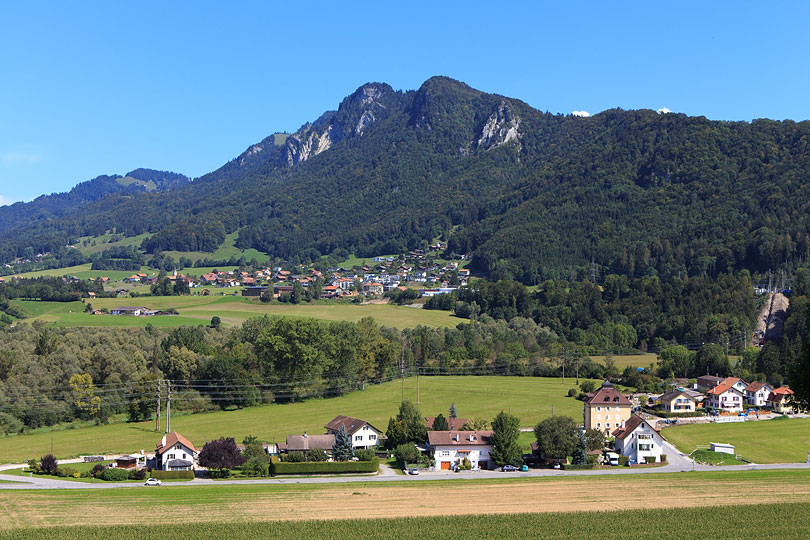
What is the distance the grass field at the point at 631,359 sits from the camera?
105 metres

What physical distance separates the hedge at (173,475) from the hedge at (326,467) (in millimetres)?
Result: 5457

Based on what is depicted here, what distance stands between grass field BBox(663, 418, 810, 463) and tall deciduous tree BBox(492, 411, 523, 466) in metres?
15.2

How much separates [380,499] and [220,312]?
97.0m

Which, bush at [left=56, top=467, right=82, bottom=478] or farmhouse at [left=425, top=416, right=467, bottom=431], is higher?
farmhouse at [left=425, top=416, right=467, bottom=431]

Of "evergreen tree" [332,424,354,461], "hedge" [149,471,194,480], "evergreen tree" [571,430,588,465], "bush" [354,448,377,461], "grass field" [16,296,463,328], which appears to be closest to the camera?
"hedge" [149,471,194,480]

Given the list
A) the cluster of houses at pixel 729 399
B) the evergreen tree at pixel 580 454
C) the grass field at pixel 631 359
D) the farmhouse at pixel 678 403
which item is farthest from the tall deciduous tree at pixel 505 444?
the grass field at pixel 631 359

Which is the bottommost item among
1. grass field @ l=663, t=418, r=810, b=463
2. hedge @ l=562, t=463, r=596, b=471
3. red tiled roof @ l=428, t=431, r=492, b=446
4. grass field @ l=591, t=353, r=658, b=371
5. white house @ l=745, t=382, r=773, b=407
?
hedge @ l=562, t=463, r=596, b=471

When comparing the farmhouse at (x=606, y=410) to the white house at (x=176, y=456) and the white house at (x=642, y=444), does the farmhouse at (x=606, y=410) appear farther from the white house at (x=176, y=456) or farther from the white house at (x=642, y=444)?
the white house at (x=176, y=456)

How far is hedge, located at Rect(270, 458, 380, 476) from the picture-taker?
54.3 metres

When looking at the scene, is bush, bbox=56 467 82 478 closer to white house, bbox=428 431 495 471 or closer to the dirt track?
the dirt track

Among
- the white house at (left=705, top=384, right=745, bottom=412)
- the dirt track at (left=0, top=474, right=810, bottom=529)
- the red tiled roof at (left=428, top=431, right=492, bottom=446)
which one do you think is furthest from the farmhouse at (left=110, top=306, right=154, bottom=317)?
the dirt track at (left=0, top=474, right=810, bottom=529)

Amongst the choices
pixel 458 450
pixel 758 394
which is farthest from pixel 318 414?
pixel 758 394

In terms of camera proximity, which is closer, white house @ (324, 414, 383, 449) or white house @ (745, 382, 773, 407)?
white house @ (324, 414, 383, 449)

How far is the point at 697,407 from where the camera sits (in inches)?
3250
